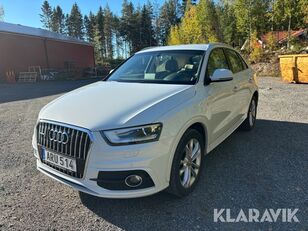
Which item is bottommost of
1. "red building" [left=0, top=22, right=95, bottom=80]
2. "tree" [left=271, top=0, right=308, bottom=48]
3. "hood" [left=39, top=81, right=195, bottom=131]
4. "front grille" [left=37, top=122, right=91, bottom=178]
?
"front grille" [left=37, top=122, right=91, bottom=178]

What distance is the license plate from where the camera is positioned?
279 centimetres

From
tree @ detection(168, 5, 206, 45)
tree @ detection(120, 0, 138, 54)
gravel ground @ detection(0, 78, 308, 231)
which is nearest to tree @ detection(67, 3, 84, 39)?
tree @ detection(120, 0, 138, 54)

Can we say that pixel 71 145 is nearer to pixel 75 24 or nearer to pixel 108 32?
pixel 108 32

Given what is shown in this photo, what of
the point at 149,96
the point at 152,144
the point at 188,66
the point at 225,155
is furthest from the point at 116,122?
the point at 225,155

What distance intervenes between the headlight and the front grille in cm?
21

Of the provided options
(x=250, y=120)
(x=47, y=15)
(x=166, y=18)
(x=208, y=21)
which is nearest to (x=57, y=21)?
(x=47, y=15)

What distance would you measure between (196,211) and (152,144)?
0.96 metres

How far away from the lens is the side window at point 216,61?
13.0 feet

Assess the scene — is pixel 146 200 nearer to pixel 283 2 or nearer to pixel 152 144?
pixel 152 144

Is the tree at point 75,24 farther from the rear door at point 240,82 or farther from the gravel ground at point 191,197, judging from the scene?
the rear door at point 240,82

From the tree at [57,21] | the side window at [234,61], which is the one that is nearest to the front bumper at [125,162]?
the side window at [234,61]

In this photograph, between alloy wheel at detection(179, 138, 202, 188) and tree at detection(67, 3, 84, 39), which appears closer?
alloy wheel at detection(179, 138, 202, 188)

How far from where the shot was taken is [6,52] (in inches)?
964

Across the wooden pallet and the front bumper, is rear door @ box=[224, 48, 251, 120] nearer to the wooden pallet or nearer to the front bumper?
the front bumper
